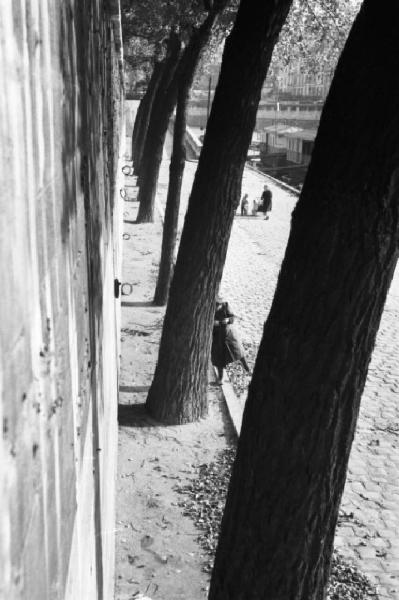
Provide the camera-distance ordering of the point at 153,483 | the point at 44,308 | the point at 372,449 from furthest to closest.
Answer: the point at 372,449, the point at 153,483, the point at 44,308

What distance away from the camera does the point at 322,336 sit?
370 cm

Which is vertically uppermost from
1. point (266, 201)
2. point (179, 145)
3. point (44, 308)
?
point (44, 308)

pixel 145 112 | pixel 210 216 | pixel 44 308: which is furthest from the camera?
pixel 145 112

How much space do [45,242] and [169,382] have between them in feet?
23.0

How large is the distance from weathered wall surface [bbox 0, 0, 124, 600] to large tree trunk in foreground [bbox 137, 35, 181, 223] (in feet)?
60.3

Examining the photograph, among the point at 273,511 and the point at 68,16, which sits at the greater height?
the point at 68,16

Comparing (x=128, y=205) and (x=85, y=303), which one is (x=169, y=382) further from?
(x=128, y=205)

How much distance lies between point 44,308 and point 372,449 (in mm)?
7788

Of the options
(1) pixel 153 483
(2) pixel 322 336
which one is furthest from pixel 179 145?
(2) pixel 322 336

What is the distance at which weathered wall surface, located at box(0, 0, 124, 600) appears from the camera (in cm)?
152

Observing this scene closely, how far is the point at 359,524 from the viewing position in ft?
24.3

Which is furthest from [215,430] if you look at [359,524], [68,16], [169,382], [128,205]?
[128,205]

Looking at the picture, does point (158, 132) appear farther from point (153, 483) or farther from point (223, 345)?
point (153, 483)

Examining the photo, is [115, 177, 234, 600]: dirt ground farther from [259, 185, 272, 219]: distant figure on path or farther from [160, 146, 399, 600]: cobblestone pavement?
[259, 185, 272, 219]: distant figure on path
